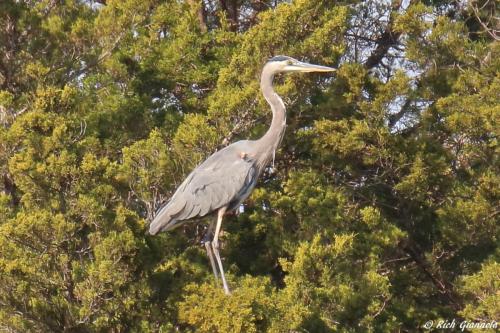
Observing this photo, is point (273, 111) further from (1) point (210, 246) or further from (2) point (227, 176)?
(1) point (210, 246)

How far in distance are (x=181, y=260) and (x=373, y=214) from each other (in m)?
1.66

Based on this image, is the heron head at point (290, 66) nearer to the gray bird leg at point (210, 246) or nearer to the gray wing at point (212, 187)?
the gray wing at point (212, 187)

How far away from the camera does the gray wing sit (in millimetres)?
8211

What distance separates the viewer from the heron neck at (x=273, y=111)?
870 cm

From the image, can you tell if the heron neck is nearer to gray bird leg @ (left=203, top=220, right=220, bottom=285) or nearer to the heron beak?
the heron beak

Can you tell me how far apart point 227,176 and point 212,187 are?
143 millimetres

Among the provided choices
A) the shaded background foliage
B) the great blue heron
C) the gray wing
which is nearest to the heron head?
the great blue heron

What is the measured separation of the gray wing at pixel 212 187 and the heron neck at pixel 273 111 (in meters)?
0.27

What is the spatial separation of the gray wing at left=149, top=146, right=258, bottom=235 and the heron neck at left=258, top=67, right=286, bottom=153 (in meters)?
0.27

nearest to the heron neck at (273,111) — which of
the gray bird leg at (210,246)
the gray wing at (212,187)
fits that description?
the gray wing at (212,187)

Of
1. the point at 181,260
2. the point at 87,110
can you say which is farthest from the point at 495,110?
the point at 87,110

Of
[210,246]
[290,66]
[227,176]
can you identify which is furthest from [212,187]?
[290,66]

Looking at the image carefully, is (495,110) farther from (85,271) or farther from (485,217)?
(85,271)

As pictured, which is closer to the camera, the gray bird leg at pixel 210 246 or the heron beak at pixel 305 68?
the gray bird leg at pixel 210 246
